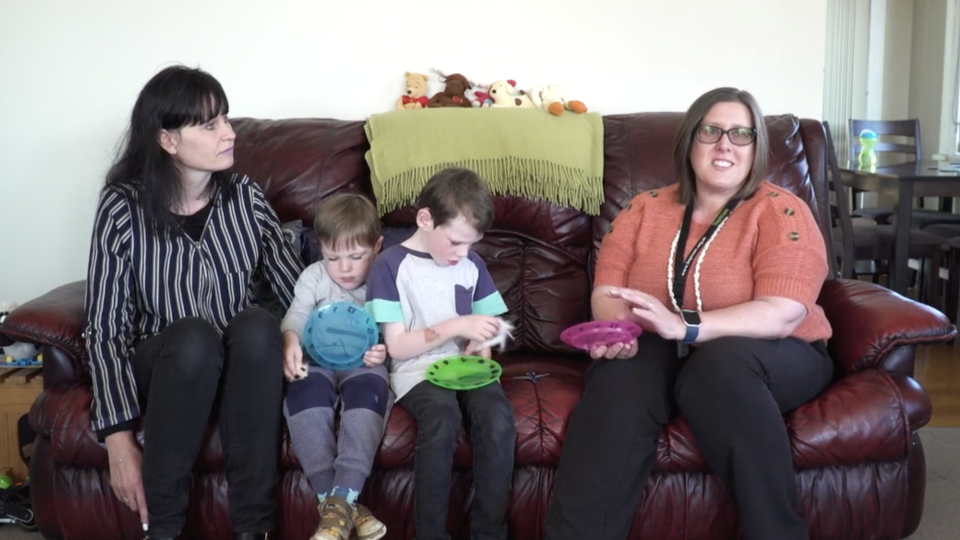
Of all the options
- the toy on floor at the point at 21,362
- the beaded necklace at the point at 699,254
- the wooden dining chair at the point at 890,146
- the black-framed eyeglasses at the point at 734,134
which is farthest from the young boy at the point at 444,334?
the wooden dining chair at the point at 890,146

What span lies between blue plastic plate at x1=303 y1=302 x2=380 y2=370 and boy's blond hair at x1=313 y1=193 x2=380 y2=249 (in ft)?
0.56

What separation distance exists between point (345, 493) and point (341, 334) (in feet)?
1.14

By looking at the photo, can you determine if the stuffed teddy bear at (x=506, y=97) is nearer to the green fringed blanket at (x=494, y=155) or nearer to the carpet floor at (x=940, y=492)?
the green fringed blanket at (x=494, y=155)

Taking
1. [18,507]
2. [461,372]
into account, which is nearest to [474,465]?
→ [461,372]

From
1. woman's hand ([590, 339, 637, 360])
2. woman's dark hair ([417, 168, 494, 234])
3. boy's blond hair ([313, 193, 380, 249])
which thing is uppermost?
woman's dark hair ([417, 168, 494, 234])

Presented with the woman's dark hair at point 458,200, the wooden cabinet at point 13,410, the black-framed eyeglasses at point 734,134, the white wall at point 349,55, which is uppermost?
the white wall at point 349,55

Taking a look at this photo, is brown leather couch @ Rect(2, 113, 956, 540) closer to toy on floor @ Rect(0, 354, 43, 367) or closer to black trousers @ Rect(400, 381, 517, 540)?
black trousers @ Rect(400, 381, 517, 540)

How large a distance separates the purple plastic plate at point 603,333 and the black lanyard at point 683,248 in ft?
0.49

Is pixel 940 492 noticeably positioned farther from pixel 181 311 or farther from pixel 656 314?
pixel 181 311

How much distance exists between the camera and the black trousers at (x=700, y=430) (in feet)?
5.61

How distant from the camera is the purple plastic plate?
6.18 ft

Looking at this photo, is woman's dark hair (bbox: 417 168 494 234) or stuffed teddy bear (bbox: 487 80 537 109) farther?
stuffed teddy bear (bbox: 487 80 537 109)

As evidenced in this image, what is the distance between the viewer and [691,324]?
6.20ft

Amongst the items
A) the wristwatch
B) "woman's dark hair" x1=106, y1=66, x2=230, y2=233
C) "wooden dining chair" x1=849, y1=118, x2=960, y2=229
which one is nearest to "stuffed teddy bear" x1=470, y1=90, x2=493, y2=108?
"woman's dark hair" x1=106, y1=66, x2=230, y2=233
